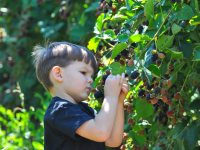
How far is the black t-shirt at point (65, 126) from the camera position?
84.4 inches

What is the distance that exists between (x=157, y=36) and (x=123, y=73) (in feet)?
0.63

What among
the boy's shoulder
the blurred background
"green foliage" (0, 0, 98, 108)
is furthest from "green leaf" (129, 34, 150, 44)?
"green foliage" (0, 0, 98, 108)

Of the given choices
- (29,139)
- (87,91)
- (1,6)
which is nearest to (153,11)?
(87,91)

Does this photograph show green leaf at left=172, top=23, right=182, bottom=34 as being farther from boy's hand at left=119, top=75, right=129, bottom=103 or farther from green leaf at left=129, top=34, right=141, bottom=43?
boy's hand at left=119, top=75, right=129, bottom=103

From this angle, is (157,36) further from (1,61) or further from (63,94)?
(1,61)

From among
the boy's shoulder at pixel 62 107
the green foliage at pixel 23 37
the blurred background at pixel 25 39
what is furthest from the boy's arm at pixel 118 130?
the green foliage at pixel 23 37

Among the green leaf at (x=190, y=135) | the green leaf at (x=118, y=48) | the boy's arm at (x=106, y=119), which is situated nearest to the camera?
the green leaf at (x=118, y=48)

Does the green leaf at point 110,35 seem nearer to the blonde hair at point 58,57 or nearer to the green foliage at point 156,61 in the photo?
the green foliage at point 156,61

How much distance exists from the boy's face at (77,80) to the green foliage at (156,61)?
54 millimetres

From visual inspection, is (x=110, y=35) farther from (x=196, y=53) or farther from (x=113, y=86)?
(x=196, y=53)

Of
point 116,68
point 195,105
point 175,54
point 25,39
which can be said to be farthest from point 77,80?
point 25,39

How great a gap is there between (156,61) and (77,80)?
0.33 meters

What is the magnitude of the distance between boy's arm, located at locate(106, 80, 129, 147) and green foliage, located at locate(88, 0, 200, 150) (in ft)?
0.10

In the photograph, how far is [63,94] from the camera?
227 centimetres
